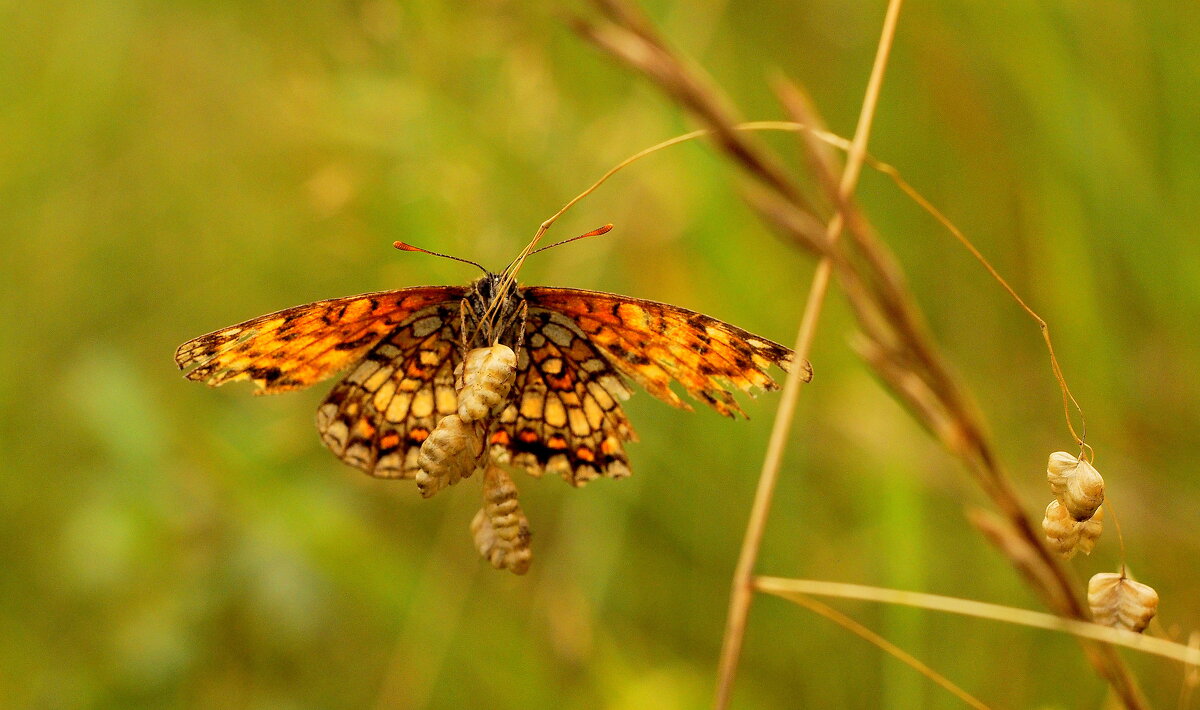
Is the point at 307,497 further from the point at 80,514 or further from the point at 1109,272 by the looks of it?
the point at 1109,272

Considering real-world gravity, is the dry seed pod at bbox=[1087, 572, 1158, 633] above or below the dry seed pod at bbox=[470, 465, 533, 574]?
above

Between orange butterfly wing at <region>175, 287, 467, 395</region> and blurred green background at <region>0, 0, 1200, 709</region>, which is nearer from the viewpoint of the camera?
orange butterfly wing at <region>175, 287, 467, 395</region>

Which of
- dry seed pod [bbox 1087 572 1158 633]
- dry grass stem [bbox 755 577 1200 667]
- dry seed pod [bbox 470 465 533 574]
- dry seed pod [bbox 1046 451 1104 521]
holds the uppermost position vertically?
dry seed pod [bbox 1046 451 1104 521]

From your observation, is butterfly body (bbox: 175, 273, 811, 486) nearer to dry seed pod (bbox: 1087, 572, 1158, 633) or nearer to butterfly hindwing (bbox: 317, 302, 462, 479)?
butterfly hindwing (bbox: 317, 302, 462, 479)

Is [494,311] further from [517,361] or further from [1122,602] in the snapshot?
[1122,602]

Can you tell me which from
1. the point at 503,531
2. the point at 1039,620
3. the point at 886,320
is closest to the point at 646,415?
A: the point at 886,320

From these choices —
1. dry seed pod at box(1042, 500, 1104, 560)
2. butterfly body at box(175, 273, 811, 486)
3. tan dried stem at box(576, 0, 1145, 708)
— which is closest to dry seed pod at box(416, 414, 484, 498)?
butterfly body at box(175, 273, 811, 486)

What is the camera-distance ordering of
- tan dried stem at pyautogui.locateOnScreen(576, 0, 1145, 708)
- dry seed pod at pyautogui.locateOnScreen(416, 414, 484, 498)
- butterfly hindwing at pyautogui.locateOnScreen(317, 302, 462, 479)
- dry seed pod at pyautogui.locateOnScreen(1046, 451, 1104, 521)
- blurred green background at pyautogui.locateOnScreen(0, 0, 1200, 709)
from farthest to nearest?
blurred green background at pyautogui.locateOnScreen(0, 0, 1200, 709) → butterfly hindwing at pyautogui.locateOnScreen(317, 302, 462, 479) → tan dried stem at pyautogui.locateOnScreen(576, 0, 1145, 708) → dry seed pod at pyautogui.locateOnScreen(1046, 451, 1104, 521) → dry seed pod at pyautogui.locateOnScreen(416, 414, 484, 498)

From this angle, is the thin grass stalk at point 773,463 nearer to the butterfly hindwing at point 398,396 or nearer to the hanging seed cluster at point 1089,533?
the hanging seed cluster at point 1089,533
